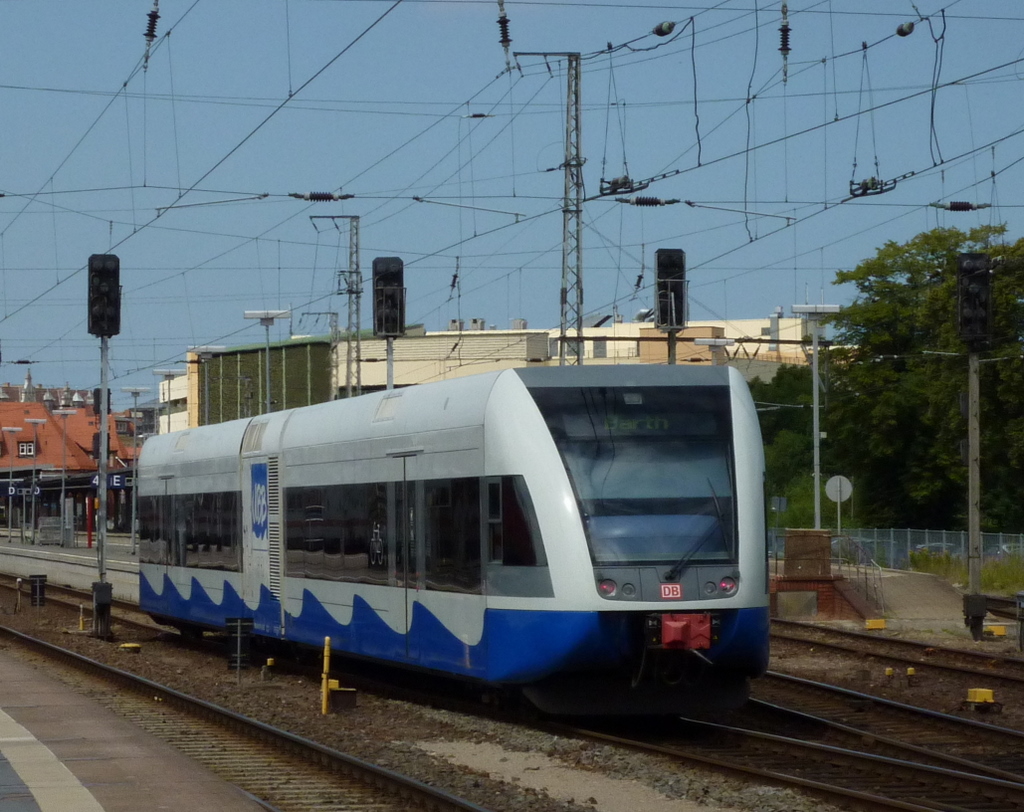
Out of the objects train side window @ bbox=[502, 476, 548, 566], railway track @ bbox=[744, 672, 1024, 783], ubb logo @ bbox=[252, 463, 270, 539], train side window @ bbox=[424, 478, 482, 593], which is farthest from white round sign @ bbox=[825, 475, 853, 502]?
train side window @ bbox=[502, 476, 548, 566]

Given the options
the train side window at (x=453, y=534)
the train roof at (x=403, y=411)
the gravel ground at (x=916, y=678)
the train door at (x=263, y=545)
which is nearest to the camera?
the train roof at (x=403, y=411)

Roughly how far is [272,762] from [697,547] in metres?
3.85

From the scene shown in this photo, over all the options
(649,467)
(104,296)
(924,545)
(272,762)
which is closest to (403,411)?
(649,467)

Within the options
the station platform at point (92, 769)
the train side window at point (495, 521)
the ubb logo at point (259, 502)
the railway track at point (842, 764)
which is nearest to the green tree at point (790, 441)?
the ubb logo at point (259, 502)

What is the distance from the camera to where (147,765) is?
12539mm

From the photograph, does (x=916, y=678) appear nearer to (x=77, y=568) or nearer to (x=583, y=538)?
(x=583, y=538)

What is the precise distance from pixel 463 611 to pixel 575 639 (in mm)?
1769

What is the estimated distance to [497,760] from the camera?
1331 centimetres

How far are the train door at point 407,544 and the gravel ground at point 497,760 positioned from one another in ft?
3.15

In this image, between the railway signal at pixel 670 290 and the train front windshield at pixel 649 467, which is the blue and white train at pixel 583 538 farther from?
the railway signal at pixel 670 290

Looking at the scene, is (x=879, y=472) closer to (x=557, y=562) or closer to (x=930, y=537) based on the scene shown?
(x=930, y=537)

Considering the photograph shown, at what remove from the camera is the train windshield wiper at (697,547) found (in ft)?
45.3

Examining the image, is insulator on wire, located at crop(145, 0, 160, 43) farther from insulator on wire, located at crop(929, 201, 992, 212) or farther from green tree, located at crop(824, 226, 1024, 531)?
green tree, located at crop(824, 226, 1024, 531)

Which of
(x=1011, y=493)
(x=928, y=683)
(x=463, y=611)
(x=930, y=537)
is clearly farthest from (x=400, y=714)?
(x=1011, y=493)
